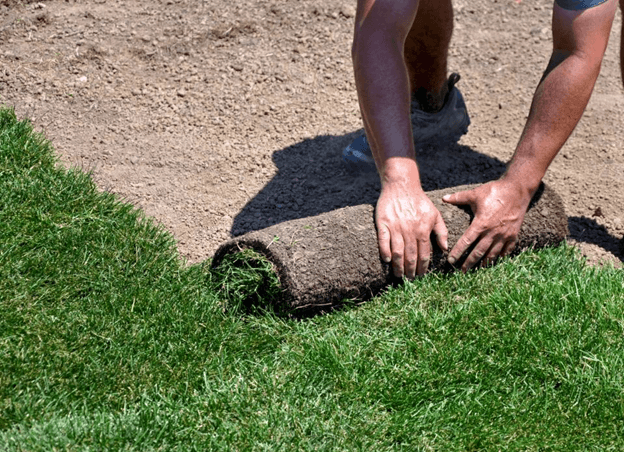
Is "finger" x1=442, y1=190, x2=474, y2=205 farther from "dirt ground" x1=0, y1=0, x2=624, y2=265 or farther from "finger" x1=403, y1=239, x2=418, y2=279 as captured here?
"dirt ground" x1=0, y1=0, x2=624, y2=265

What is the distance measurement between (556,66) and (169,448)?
2.36 m

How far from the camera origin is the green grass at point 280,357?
2686mm

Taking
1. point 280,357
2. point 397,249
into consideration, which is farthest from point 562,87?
point 280,357

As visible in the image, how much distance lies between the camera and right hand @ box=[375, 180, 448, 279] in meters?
3.22

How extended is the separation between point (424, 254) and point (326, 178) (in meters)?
1.23

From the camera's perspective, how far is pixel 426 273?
3.36m

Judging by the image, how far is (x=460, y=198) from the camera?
3426mm

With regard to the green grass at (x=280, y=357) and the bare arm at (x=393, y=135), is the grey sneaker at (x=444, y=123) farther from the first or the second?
the green grass at (x=280, y=357)

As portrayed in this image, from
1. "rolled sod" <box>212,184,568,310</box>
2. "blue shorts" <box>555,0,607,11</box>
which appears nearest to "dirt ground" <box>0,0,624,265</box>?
"rolled sod" <box>212,184,568,310</box>

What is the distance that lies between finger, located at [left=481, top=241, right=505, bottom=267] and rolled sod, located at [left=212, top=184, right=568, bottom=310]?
15cm

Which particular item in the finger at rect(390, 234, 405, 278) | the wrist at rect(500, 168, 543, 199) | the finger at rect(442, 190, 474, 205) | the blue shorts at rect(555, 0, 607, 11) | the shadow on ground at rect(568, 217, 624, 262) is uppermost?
the blue shorts at rect(555, 0, 607, 11)

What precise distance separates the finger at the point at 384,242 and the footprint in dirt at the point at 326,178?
2.72 feet

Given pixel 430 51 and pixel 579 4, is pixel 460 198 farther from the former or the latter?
pixel 430 51

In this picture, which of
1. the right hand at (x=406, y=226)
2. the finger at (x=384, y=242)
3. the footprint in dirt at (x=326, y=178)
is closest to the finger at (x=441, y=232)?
the right hand at (x=406, y=226)
